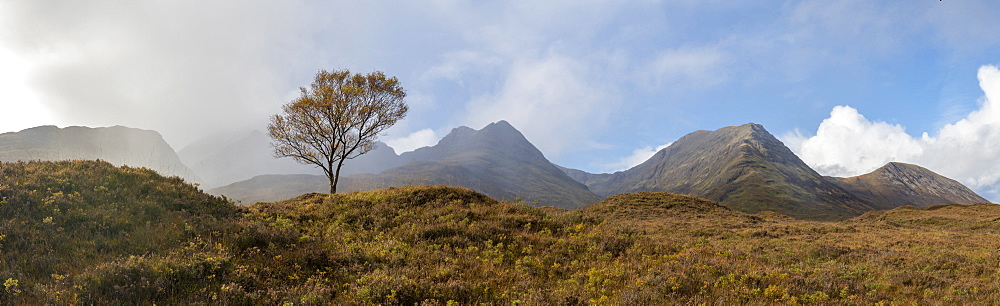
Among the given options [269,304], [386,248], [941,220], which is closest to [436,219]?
[386,248]

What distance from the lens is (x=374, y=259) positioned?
33.9ft

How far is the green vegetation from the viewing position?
7312 millimetres

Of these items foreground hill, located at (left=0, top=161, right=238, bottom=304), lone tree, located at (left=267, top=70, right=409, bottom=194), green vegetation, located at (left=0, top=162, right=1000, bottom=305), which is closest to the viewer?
green vegetation, located at (left=0, top=162, right=1000, bottom=305)

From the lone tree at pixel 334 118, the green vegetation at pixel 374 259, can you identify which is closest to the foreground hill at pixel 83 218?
the green vegetation at pixel 374 259

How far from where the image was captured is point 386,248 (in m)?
11.5

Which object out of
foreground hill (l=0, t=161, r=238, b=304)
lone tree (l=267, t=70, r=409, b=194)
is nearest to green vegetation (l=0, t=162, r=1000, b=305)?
foreground hill (l=0, t=161, r=238, b=304)

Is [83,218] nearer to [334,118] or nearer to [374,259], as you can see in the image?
[374,259]

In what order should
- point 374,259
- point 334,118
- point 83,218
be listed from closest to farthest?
point 374,259 < point 83,218 < point 334,118

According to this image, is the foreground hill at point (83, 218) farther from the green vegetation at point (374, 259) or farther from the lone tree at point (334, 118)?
the lone tree at point (334, 118)

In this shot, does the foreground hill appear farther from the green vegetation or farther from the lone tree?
the lone tree

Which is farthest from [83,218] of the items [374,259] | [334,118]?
[334,118]

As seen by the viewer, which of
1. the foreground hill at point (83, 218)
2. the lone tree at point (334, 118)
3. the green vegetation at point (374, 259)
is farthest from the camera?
the lone tree at point (334, 118)

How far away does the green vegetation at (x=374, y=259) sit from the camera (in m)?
7.31

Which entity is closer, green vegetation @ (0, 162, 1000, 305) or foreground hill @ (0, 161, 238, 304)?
green vegetation @ (0, 162, 1000, 305)
